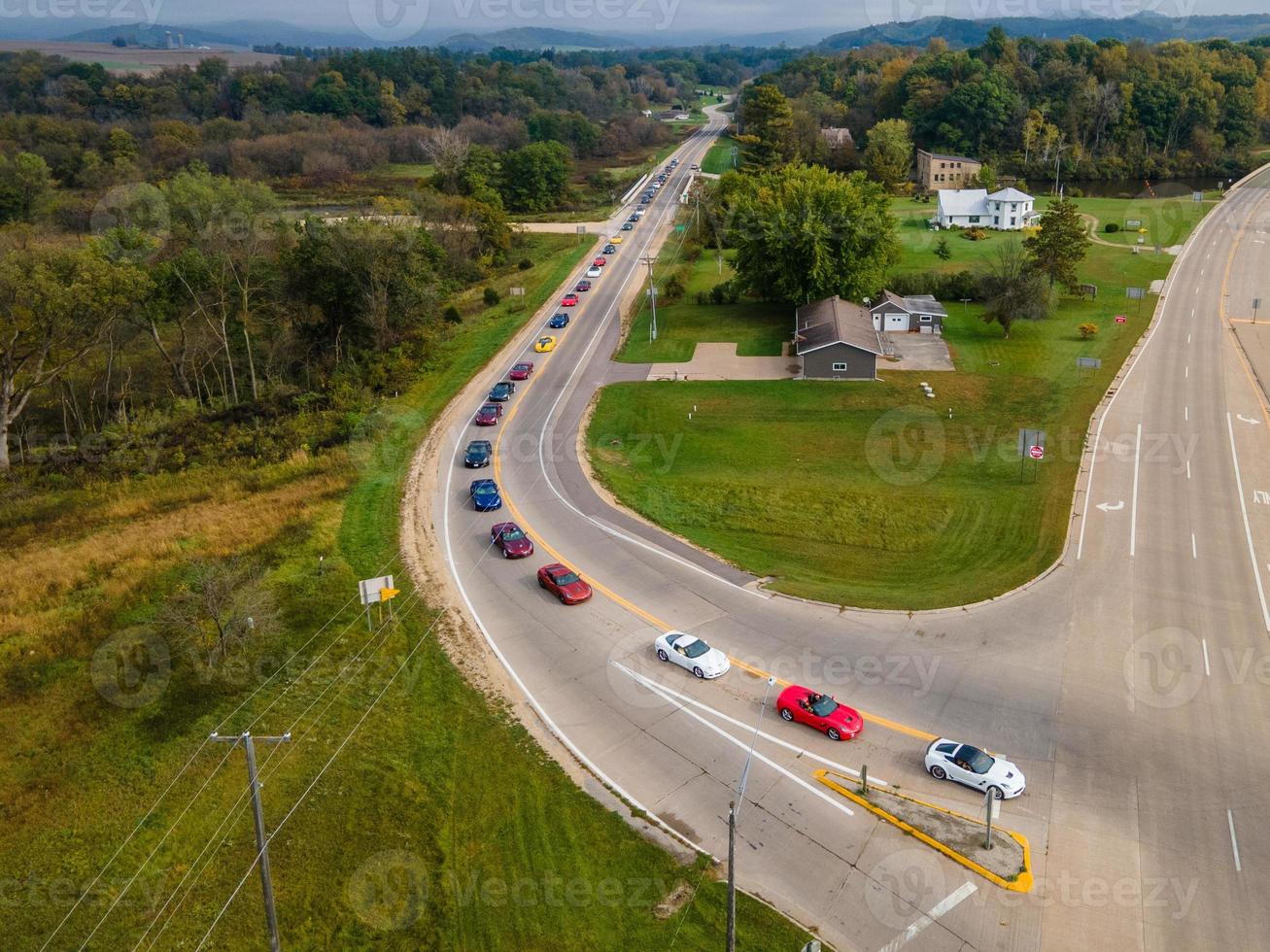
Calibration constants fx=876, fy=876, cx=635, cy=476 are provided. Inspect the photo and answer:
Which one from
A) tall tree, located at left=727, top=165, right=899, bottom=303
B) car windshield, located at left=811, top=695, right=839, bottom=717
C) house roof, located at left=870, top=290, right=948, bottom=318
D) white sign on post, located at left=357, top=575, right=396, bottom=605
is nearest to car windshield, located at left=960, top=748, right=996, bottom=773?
car windshield, located at left=811, top=695, right=839, bottom=717

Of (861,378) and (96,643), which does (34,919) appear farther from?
(861,378)

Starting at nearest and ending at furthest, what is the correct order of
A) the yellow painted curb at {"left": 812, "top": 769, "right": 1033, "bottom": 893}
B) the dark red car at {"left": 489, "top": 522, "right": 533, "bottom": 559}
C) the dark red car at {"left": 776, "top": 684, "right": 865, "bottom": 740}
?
the yellow painted curb at {"left": 812, "top": 769, "right": 1033, "bottom": 893}, the dark red car at {"left": 776, "top": 684, "right": 865, "bottom": 740}, the dark red car at {"left": 489, "top": 522, "right": 533, "bottom": 559}

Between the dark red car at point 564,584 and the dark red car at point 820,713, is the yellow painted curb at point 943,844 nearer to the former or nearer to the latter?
the dark red car at point 820,713

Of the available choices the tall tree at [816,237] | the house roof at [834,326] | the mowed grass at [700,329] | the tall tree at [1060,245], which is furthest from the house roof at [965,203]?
the house roof at [834,326]

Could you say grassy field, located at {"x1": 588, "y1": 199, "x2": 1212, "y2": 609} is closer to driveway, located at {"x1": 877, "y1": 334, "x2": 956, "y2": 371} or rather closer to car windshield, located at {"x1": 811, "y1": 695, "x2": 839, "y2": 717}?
driveway, located at {"x1": 877, "y1": 334, "x2": 956, "y2": 371}

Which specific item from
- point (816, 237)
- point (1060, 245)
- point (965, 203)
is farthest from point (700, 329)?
point (965, 203)

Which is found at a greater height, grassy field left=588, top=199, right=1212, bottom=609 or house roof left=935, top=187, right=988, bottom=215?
house roof left=935, top=187, right=988, bottom=215
